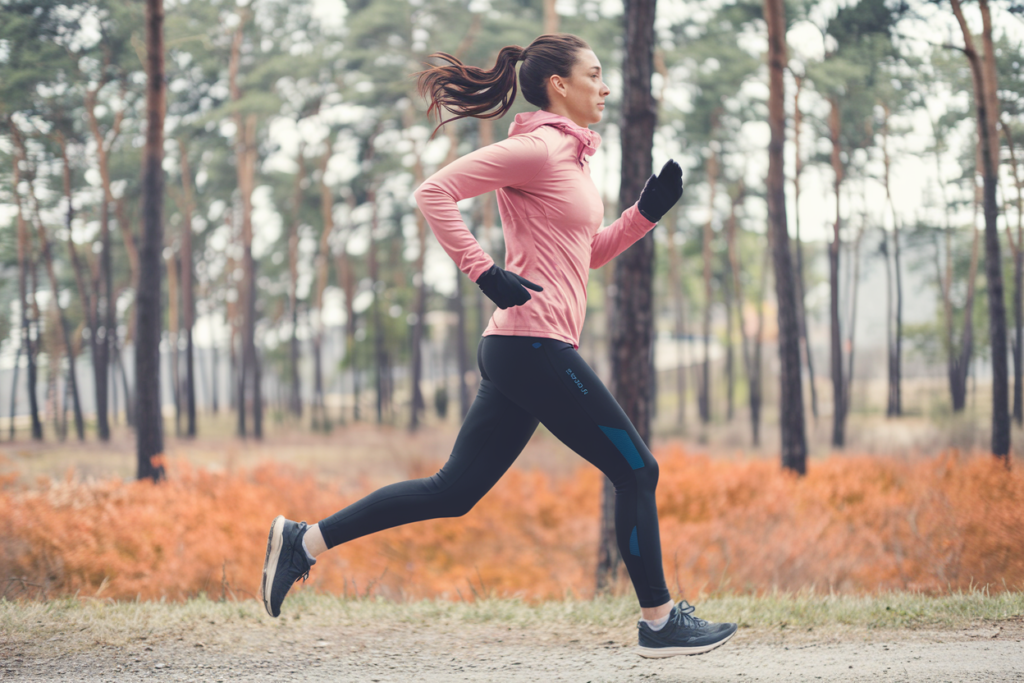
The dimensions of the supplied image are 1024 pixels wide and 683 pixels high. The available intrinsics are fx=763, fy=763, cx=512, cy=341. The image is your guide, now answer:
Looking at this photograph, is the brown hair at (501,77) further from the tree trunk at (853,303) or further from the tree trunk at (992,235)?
the tree trunk at (853,303)

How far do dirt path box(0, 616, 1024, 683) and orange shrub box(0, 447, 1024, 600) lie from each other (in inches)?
38.7

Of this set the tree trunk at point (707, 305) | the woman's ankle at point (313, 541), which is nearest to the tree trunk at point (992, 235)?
the woman's ankle at point (313, 541)

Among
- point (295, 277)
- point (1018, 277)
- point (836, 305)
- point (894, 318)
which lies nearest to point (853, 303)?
point (836, 305)

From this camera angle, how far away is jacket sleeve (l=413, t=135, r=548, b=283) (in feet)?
7.75

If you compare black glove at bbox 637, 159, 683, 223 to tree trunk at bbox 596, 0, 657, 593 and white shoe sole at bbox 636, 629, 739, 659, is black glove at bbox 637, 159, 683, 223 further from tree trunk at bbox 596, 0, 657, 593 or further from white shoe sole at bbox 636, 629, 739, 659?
tree trunk at bbox 596, 0, 657, 593

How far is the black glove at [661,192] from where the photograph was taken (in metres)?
2.69

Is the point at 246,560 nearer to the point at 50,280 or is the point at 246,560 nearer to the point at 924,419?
the point at 50,280

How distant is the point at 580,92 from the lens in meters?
2.69

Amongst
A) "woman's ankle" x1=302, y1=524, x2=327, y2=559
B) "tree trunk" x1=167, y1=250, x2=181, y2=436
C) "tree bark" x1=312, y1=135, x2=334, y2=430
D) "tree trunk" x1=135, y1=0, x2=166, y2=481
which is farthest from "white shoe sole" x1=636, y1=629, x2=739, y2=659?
"tree bark" x1=312, y1=135, x2=334, y2=430

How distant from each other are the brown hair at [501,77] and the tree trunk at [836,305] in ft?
30.7

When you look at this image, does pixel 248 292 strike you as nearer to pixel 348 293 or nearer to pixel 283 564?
pixel 348 293

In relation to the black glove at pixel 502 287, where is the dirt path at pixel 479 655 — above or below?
below

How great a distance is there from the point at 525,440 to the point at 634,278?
11.8 feet

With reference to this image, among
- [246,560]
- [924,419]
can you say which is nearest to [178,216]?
[246,560]
